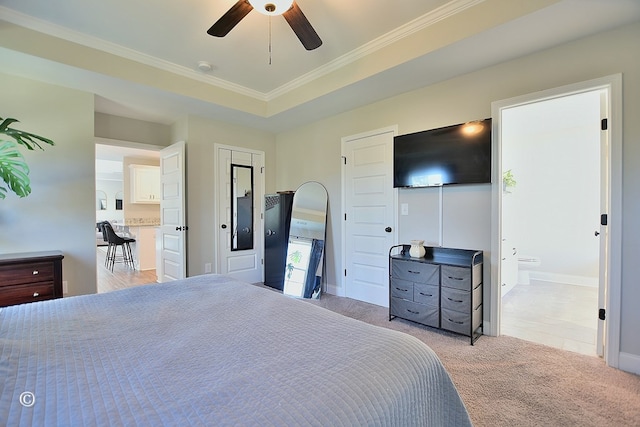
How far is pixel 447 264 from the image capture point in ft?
8.51

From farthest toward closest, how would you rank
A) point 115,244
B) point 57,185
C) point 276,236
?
point 115,244 < point 276,236 < point 57,185

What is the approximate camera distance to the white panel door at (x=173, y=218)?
3.84 m

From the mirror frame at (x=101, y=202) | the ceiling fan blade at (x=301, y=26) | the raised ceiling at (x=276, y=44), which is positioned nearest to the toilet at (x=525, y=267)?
the raised ceiling at (x=276, y=44)

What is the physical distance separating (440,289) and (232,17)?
276cm

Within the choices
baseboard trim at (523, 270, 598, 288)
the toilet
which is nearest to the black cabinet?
the toilet

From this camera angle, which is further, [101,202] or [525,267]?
[101,202]

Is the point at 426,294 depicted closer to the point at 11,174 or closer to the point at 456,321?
the point at 456,321

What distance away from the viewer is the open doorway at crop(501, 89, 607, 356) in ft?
12.3

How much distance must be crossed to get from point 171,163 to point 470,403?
169 inches

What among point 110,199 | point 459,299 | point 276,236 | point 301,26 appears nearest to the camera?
point 301,26

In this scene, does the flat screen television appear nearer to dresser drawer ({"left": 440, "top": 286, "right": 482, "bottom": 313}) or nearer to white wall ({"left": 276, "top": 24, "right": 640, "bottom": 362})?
white wall ({"left": 276, "top": 24, "right": 640, "bottom": 362})

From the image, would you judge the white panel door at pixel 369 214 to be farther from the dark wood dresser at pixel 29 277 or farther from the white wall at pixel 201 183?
the dark wood dresser at pixel 29 277

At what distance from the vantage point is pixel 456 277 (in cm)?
256

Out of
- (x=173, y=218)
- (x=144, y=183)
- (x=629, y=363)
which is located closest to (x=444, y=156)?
(x=629, y=363)
